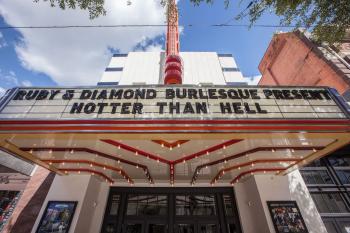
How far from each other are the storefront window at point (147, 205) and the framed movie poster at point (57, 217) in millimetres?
2466

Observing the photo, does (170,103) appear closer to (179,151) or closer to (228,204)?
(179,151)

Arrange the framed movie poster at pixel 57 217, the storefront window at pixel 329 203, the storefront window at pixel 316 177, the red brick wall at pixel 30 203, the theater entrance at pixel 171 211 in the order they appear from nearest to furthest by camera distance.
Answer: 1. the framed movie poster at pixel 57 217
2. the red brick wall at pixel 30 203
3. the storefront window at pixel 329 203
4. the theater entrance at pixel 171 211
5. the storefront window at pixel 316 177

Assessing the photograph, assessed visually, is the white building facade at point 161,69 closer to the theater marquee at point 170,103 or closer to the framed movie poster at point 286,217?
the framed movie poster at point 286,217

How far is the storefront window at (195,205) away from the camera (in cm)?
877

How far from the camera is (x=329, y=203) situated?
8078 millimetres

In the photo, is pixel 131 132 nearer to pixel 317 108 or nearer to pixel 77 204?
pixel 317 108

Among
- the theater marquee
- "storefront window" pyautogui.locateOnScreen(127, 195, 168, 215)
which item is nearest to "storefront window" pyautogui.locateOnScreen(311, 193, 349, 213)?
the theater marquee

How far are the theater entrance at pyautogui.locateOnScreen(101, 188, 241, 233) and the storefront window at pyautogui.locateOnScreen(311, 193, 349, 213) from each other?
129 inches

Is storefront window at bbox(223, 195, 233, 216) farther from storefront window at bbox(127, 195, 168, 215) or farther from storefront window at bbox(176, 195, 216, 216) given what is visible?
storefront window at bbox(127, 195, 168, 215)

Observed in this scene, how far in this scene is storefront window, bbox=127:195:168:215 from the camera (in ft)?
28.9

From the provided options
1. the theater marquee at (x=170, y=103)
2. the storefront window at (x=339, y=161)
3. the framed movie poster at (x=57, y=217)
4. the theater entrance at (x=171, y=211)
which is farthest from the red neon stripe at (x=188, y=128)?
the storefront window at (x=339, y=161)

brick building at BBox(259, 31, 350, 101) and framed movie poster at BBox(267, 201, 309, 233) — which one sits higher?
brick building at BBox(259, 31, 350, 101)

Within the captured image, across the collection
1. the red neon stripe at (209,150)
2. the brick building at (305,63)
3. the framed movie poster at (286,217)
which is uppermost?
the brick building at (305,63)

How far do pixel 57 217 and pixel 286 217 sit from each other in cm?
819
